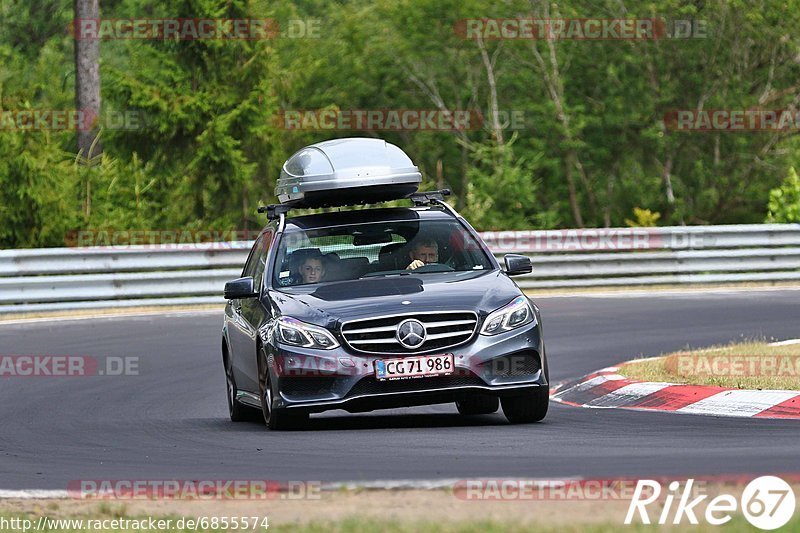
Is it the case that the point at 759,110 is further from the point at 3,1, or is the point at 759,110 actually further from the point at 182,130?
the point at 3,1

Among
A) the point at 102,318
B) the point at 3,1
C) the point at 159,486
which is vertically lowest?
the point at 102,318

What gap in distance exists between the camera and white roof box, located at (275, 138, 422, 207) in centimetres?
1254

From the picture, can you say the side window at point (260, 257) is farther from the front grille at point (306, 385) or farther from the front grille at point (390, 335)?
the front grille at point (390, 335)

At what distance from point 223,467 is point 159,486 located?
91 centimetres

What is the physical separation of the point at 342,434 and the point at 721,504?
4249 mm

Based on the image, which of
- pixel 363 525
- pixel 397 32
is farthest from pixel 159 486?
pixel 397 32

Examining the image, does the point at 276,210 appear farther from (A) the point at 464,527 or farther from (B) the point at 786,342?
(A) the point at 464,527

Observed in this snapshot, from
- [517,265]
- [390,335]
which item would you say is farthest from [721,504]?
[517,265]

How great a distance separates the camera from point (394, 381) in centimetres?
1064

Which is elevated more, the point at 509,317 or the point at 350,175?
the point at 350,175

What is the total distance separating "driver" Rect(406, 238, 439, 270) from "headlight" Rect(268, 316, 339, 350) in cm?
138

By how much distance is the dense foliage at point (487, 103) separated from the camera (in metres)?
33.2

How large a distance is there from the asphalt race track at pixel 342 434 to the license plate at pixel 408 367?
1.23 ft

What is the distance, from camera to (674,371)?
45.1 feet
